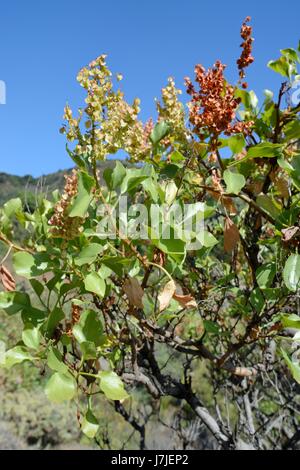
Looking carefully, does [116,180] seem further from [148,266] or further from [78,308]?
[78,308]

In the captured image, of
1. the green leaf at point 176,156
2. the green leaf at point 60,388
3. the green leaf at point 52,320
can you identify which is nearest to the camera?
the green leaf at point 60,388

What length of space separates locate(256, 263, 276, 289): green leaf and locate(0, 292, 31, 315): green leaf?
1.48 feet

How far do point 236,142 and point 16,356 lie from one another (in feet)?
1.89

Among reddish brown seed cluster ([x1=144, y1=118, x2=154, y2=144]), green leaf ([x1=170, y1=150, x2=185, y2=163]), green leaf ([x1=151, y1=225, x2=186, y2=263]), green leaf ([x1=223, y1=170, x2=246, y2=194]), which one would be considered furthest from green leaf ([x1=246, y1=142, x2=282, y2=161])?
reddish brown seed cluster ([x1=144, y1=118, x2=154, y2=144])

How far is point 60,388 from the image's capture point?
0.64 metres

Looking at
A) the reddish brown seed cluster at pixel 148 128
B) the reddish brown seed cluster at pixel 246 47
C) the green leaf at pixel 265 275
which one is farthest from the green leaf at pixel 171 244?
the reddish brown seed cluster at pixel 148 128

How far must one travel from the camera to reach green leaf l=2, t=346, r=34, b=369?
69 centimetres

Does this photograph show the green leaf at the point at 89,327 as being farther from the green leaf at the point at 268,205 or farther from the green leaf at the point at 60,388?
the green leaf at the point at 268,205

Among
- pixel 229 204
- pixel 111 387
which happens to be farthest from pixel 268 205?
pixel 111 387

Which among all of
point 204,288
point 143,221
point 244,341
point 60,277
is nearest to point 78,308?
point 60,277

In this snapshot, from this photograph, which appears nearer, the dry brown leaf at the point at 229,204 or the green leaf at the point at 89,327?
the green leaf at the point at 89,327

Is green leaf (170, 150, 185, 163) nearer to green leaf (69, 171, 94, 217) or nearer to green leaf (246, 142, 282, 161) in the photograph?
green leaf (246, 142, 282, 161)

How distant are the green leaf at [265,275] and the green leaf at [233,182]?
19 cm

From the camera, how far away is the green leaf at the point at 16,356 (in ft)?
2.28
